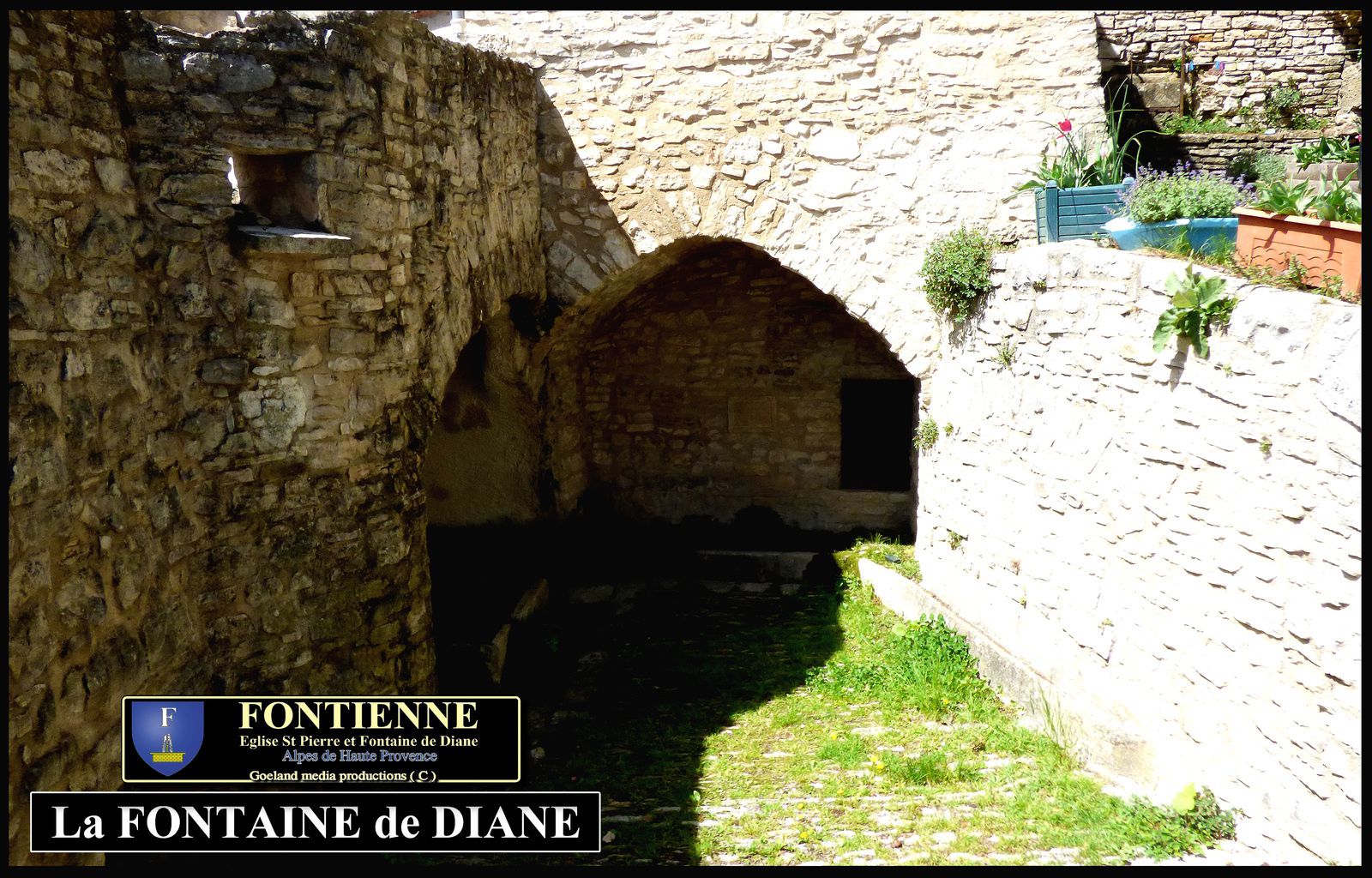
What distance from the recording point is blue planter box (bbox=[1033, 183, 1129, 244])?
5.62 meters

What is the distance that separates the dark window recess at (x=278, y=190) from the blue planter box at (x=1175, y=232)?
383 cm

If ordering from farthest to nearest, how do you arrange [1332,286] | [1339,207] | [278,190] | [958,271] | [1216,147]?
[1216,147], [958,271], [278,190], [1339,207], [1332,286]

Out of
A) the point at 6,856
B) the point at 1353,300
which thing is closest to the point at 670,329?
the point at 1353,300

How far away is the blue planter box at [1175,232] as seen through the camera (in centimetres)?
464

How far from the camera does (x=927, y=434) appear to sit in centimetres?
685

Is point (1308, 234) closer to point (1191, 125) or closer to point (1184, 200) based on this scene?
point (1184, 200)

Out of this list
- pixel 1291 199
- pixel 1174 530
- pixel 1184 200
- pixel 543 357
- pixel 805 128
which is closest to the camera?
pixel 1291 199

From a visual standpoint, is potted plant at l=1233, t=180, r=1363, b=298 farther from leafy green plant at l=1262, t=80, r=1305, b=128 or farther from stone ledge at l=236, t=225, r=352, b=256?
leafy green plant at l=1262, t=80, r=1305, b=128

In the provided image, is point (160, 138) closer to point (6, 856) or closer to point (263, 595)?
point (263, 595)

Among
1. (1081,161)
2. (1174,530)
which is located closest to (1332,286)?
(1174,530)

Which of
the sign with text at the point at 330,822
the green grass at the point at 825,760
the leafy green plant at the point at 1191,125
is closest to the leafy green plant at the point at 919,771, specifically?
the green grass at the point at 825,760

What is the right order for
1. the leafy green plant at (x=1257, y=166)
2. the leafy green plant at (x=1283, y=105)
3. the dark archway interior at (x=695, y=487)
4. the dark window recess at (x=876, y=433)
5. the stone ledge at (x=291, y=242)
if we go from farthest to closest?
1. the dark window recess at (x=876, y=433)
2. the leafy green plant at (x=1283, y=105)
3. the dark archway interior at (x=695, y=487)
4. the leafy green plant at (x=1257, y=166)
5. the stone ledge at (x=291, y=242)

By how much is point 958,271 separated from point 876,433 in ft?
8.92

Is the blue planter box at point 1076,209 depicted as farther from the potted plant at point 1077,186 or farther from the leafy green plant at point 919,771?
the leafy green plant at point 919,771
